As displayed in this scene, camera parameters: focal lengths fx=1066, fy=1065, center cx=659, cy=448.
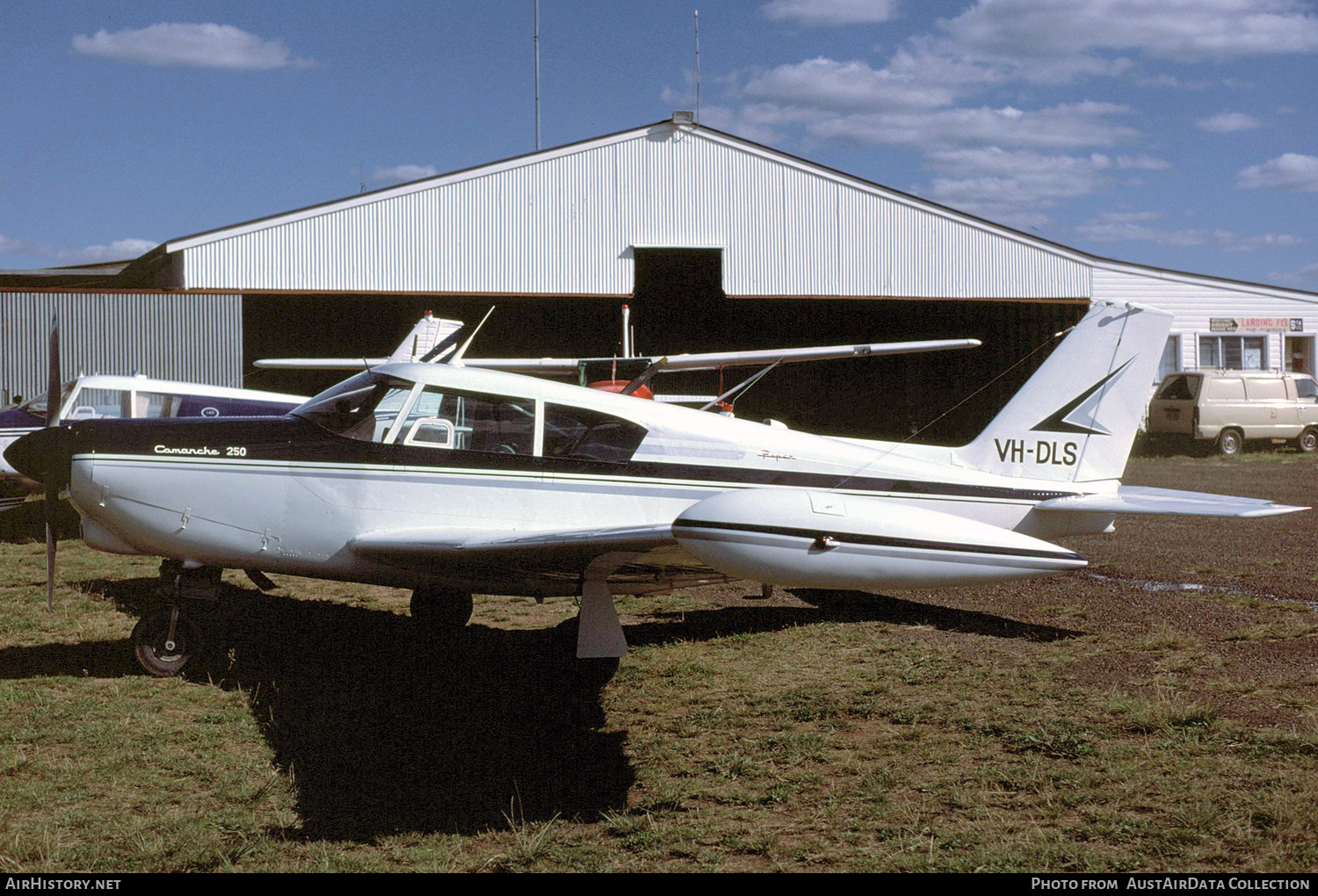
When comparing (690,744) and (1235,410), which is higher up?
(1235,410)

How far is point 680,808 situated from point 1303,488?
17.6 meters

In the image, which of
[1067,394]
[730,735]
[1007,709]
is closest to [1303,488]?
[1067,394]

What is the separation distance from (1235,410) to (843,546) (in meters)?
25.3

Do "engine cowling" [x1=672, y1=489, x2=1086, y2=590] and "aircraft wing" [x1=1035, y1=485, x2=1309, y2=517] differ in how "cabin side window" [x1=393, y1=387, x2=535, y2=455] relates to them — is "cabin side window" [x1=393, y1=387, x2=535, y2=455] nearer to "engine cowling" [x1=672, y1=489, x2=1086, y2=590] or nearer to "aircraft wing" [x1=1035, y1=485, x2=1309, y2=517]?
"engine cowling" [x1=672, y1=489, x2=1086, y2=590]

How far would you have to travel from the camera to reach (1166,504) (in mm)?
6520

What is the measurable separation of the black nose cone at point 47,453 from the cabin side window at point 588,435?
9.41ft

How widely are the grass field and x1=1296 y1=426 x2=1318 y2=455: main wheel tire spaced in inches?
837

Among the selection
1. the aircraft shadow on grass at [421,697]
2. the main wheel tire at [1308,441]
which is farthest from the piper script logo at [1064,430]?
the main wheel tire at [1308,441]

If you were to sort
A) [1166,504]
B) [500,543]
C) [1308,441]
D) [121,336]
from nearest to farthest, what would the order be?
[500,543] < [1166,504] < [121,336] < [1308,441]

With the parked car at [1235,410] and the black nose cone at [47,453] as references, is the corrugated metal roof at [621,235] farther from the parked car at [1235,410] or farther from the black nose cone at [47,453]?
the black nose cone at [47,453]

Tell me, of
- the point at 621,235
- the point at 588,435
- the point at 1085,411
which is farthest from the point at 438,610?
the point at 621,235

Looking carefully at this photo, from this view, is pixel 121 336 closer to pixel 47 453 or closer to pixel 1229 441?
pixel 47 453

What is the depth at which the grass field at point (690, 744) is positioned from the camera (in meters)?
4.14

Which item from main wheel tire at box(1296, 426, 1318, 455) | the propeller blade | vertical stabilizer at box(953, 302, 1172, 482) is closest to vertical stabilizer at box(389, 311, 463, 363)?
the propeller blade
